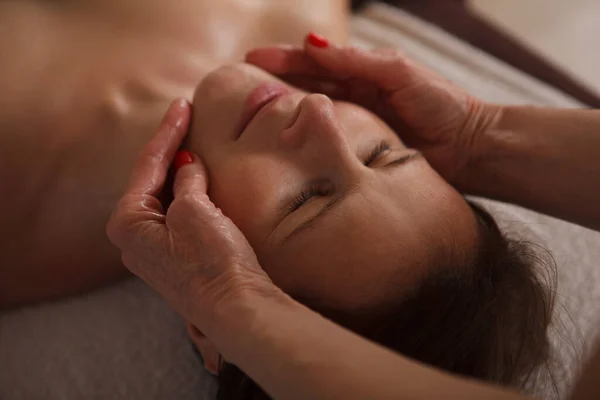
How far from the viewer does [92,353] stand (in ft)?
3.00

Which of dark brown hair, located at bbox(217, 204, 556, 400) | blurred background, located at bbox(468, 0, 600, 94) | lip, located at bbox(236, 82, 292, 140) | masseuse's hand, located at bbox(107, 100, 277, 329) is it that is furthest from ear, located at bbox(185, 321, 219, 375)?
blurred background, located at bbox(468, 0, 600, 94)

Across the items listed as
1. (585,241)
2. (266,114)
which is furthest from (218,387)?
(585,241)

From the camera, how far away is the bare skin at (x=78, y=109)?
3.00 feet

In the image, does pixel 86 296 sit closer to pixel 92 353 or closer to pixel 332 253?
pixel 92 353

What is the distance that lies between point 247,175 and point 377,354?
0.31 m

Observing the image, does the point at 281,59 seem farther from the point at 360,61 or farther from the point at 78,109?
the point at 78,109

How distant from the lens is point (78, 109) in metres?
0.96

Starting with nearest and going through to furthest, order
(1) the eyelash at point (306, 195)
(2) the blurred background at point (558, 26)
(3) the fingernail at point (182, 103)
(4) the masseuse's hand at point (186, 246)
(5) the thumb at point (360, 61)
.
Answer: (4) the masseuse's hand at point (186, 246), (1) the eyelash at point (306, 195), (3) the fingernail at point (182, 103), (5) the thumb at point (360, 61), (2) the blurred background at point (558, 26)

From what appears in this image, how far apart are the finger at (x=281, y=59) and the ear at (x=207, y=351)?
462 millimetres

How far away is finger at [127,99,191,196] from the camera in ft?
2.38

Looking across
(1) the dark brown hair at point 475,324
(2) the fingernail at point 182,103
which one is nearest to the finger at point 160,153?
(2) the fingernail at point 182,103

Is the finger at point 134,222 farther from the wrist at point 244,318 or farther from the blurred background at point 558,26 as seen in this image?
the blurred background at point 558,26

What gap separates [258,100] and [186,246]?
26 cm

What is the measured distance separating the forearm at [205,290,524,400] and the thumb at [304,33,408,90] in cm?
50
